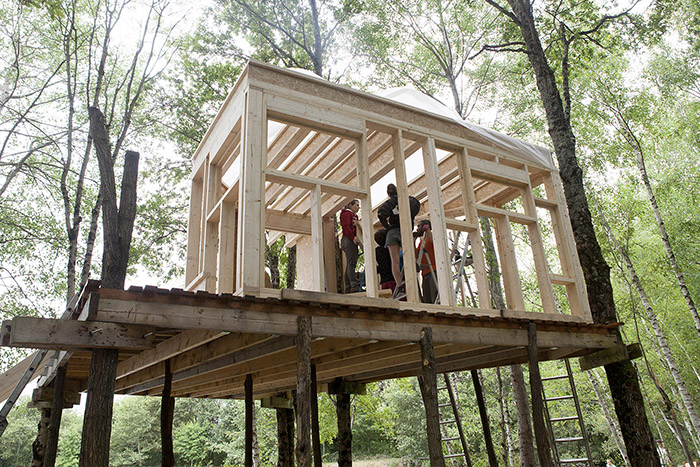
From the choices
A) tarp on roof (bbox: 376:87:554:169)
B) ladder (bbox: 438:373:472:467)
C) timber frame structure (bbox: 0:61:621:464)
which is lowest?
ladder (bbox: 438:373:472:467)

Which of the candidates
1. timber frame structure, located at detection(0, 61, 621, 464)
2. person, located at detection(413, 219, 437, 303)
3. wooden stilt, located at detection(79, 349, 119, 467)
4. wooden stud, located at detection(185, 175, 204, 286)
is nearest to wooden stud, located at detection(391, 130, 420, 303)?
timber frame structure, located at detection(0, 61, 621, 464)

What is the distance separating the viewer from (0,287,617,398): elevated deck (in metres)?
4.18

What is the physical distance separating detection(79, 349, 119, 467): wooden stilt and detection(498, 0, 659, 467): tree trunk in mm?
6953

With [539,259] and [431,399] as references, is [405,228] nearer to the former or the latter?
[431,399]

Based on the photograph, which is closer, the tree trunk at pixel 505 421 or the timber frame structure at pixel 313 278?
the timber frame structure at pixel 313 278

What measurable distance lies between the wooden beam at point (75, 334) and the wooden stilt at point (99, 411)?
294 millimetres

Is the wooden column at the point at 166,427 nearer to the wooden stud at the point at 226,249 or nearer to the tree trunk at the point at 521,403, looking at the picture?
the wooden stud at the point at 226,249

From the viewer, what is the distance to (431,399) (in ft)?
17.8

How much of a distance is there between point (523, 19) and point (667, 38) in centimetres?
1602

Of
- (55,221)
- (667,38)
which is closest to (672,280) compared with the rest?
(667,38)

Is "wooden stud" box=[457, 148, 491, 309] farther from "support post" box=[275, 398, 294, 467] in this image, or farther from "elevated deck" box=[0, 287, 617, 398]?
"support post" box=[275, 398, 294, 467]

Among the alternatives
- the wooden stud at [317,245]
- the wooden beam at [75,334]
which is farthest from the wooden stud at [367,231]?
the wooden beam at [75,334]

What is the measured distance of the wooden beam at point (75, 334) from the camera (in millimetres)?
4188

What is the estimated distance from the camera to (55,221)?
52.7 feet
